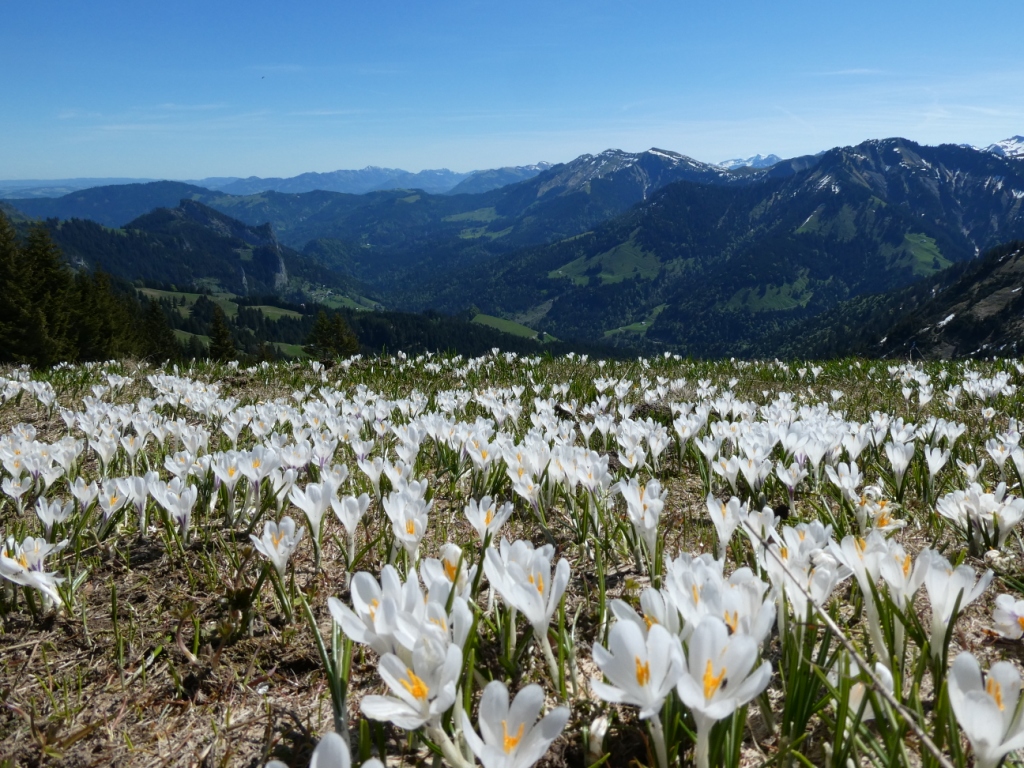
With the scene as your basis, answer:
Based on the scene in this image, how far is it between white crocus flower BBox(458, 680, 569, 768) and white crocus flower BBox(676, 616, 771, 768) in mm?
280

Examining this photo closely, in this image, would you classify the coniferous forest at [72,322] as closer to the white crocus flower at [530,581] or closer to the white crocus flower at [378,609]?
the white crocus flower at [530,581]

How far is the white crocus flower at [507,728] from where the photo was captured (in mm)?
1100

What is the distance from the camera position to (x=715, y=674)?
123cm

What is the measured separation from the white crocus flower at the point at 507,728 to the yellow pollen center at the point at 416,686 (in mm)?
150

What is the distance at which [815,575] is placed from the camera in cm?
166

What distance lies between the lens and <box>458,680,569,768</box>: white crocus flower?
1.10 m

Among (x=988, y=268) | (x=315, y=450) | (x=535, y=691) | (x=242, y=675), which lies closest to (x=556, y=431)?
(x=315, y=450)

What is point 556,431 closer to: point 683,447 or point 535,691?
point 683,447

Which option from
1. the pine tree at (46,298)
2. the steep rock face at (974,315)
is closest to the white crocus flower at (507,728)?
the pine tree at (46,298)

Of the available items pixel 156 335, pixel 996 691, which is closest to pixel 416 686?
pixel 996 691

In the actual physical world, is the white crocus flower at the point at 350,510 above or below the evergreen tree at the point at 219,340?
above

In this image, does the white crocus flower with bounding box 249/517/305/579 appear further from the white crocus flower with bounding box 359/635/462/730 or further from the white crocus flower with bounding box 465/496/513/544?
the white crocus flower with bounding box 359/635/462/730

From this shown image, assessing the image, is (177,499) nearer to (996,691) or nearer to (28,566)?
(28,566)

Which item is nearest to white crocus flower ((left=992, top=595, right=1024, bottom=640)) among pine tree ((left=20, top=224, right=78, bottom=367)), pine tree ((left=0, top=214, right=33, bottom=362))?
pine tree ((left=0, top=214, right=33, bottom=362))
